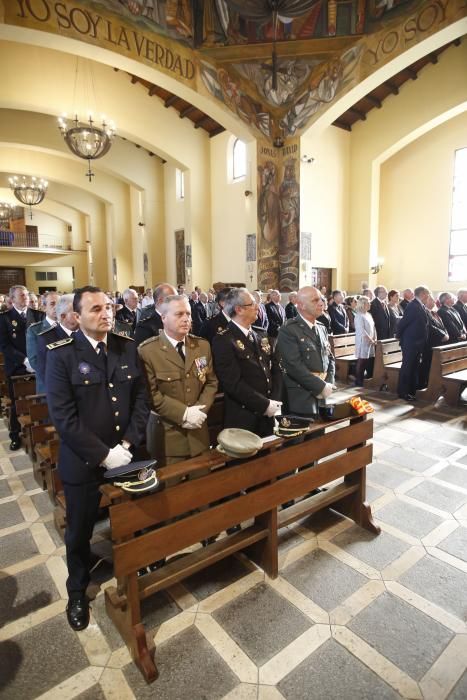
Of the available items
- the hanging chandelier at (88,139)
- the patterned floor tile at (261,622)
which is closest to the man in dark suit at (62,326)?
the patterned floor tile at (261,622)

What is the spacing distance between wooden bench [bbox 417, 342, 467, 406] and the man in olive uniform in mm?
4337

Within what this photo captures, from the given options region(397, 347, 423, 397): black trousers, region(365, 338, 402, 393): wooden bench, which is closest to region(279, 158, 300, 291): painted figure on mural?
region(365, 338, 402, 393): wooden bench

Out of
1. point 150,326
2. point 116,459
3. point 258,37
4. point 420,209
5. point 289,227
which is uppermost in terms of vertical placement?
point 258,37

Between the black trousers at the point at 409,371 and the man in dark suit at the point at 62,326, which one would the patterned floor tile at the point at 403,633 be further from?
the black trousers at the point at 409,371

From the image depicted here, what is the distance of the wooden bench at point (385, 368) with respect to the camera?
6.29 m

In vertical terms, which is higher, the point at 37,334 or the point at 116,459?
the point at 37,334

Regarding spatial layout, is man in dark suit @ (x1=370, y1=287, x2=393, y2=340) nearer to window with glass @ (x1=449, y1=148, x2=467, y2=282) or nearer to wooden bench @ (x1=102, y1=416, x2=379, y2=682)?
wooden bench @ (x1=102, y1=416, x2=379, y2=682)

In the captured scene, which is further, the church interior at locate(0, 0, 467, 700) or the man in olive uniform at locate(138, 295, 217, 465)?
the man in olive uniform at locate(138, 295, 217, 465)

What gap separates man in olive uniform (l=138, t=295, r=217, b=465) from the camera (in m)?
2.36

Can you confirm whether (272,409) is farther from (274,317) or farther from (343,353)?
(274,317)

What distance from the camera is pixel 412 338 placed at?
5730 millimetres

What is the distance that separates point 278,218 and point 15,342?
30.3 ft

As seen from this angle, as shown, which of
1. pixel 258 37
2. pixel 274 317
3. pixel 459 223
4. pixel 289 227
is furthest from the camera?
pixel 459 223

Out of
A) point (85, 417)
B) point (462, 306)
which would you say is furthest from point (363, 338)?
point (85, 417)
